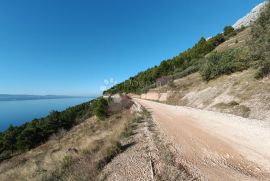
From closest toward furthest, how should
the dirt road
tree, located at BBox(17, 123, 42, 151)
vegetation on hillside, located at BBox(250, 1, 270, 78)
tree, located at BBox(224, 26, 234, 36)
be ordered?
the dirt road, vegetation on hillside, located at BBox(250, 1, 270, 78), tree, located at BBox(17, 123, 42, 151), tree, located at BBox(224, 26, 234, 36)

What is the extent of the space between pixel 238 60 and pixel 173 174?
23614 millimetres

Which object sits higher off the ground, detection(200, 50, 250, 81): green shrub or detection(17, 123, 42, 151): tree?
detection(200, 50, 250, 81): green shrub

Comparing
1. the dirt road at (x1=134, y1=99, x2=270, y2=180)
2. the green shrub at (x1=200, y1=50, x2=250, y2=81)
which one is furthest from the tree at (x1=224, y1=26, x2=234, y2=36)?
the dirt road at (x1=134, y1=99, x2=270, y2=180)

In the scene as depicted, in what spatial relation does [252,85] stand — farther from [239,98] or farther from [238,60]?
[238,60]

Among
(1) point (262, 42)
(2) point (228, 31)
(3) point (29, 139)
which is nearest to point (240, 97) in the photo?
(1) point (262, 42)

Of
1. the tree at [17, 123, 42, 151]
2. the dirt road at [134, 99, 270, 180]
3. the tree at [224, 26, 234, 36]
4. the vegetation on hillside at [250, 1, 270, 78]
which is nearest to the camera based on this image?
the dirt road at [134, 99, 270, 180]

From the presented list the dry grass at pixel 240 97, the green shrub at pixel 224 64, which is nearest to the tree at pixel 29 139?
the dry grass at pixel 240 97

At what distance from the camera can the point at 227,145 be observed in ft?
25.4

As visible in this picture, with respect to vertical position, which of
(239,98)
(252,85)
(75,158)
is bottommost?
(75,158)

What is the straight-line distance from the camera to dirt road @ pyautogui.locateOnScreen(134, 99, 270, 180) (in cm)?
538

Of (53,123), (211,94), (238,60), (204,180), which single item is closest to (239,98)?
(211,94)

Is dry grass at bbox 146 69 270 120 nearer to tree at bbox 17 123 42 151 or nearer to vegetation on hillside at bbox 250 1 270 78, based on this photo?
vegetation on hillside at bbox 250 1 270 78

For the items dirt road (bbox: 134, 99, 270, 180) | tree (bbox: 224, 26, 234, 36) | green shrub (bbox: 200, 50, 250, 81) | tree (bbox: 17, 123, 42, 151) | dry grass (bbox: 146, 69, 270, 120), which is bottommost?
tree (bbox: 17, 123, 42, 151)

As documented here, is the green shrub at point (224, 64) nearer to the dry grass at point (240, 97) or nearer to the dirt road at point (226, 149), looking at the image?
the dry grass at point (240, 97)
